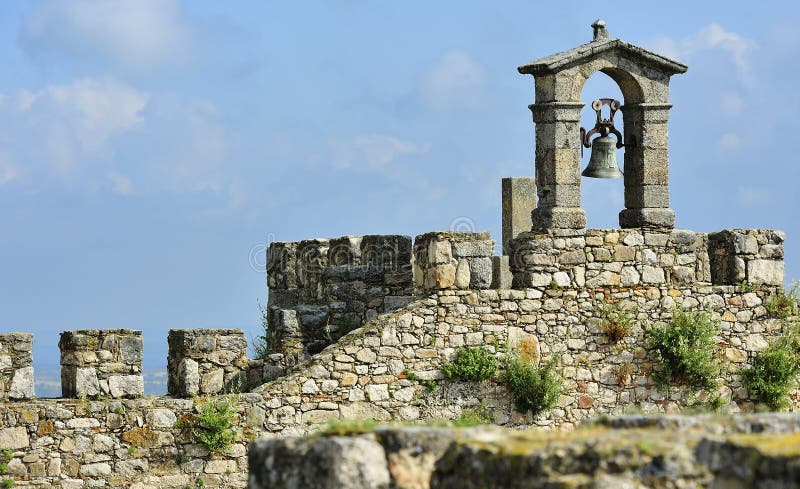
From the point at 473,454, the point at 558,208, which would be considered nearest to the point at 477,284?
the point at 558,208

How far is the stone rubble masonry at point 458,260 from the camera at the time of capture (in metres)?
16.7

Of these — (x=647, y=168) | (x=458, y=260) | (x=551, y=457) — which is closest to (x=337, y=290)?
(x=458, y=260)

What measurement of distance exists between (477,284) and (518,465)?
1004 centimetres

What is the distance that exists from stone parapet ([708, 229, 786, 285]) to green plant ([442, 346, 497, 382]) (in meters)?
3.67

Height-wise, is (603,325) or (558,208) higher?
(558,208)

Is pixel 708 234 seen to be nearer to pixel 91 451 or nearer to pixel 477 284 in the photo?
pixel 477 284

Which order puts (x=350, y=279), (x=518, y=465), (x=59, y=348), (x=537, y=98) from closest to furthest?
(x=518, y=465) < (x=59, y=348) < (x=537, y=98) < (x=350, y=279)

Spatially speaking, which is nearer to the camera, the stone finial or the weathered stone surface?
the weathered stone surface

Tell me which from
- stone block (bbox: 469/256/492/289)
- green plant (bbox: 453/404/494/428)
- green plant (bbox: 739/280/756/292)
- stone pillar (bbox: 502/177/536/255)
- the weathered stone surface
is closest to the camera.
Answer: the weathered stone surface

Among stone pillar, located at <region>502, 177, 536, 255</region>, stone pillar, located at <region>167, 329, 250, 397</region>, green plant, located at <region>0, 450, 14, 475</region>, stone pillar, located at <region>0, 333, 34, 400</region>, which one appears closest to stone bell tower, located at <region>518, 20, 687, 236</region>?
stone pillar, located at <region>502, 177, 536, 255</region>

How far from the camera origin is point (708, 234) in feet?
60.4

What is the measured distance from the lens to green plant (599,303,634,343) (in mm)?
17203

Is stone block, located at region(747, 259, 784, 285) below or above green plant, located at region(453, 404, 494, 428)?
above

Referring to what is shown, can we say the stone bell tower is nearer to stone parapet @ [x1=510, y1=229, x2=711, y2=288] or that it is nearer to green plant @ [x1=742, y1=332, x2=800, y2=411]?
stone parapet @ [x1=510, y1=229, x2=711, y2=288]
